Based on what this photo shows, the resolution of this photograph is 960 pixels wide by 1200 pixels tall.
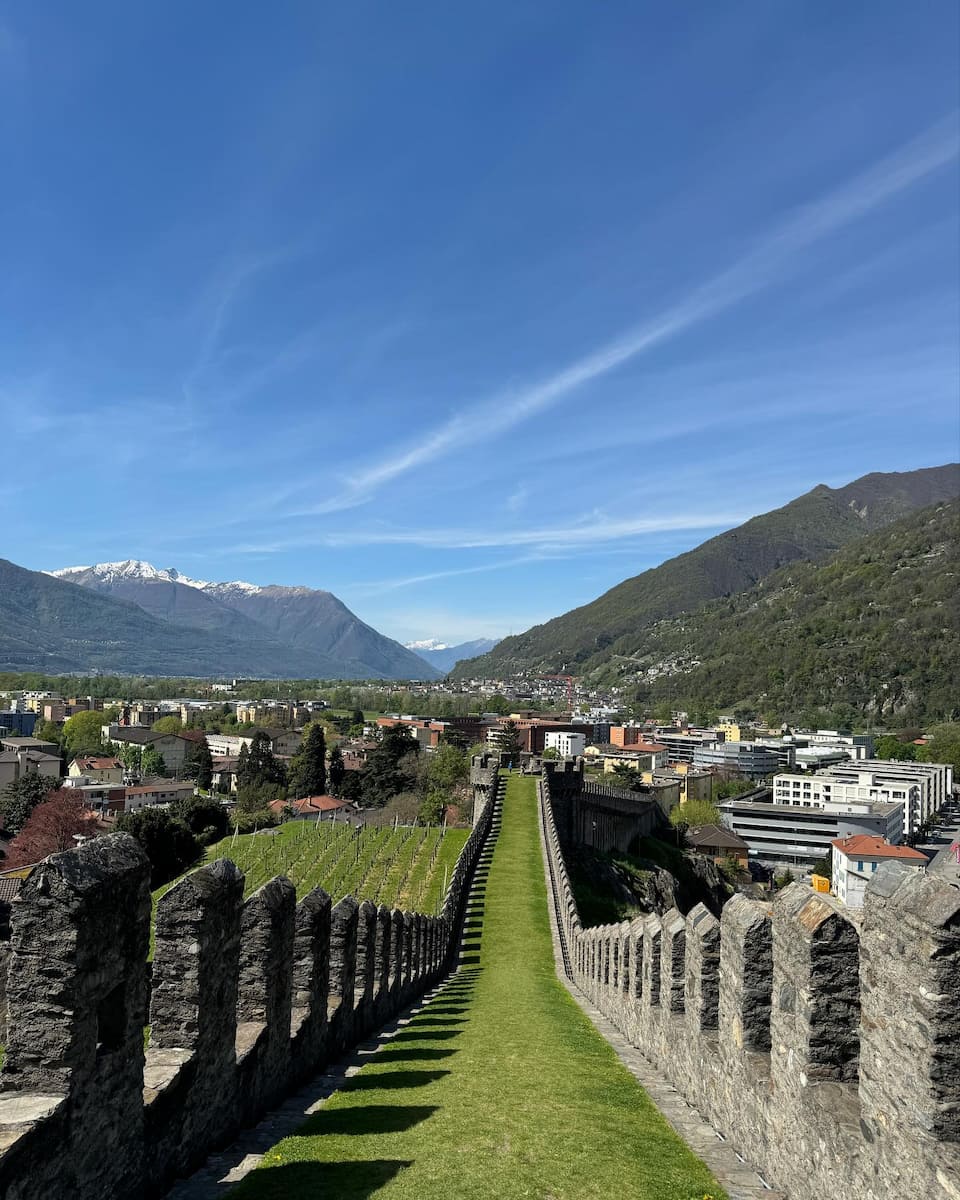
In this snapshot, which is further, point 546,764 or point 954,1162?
point 546,764

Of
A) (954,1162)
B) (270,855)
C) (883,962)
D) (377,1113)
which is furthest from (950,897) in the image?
(270,855)

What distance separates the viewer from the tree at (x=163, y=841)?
56719 mm

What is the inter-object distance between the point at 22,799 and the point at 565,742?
98.0m

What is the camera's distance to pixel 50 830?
57.0m

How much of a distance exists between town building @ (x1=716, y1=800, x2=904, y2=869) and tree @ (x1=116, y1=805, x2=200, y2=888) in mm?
65954

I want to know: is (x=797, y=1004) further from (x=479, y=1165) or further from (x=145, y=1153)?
(x=145, y=1153)

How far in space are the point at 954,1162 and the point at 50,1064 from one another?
4.97m

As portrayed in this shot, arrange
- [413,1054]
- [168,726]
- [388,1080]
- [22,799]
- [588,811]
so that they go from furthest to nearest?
[168,726] < [22,799] < [588,811] < [413,1054] < [388,1080]

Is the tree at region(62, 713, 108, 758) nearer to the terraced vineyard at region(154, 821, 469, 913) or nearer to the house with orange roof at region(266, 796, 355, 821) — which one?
the house with orange roof at region(266, 796, 355, 821)

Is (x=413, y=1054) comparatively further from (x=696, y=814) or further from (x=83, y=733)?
(x=83, y=733)

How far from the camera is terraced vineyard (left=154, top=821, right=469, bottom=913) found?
4169 centimetres

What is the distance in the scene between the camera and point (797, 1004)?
19.5 feet

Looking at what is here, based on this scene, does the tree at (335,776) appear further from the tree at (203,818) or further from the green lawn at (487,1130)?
the green lawn at (487,1130)

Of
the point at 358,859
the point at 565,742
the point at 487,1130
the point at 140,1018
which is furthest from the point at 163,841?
the point at 565,742
